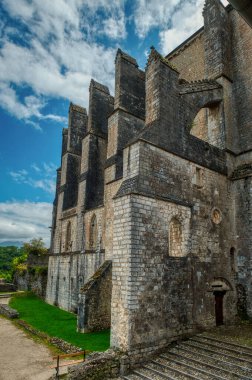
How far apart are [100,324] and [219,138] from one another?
374 inches

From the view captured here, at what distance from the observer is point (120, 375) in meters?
7.20

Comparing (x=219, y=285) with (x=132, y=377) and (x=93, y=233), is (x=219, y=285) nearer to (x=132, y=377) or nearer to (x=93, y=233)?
(x=132, y=377)

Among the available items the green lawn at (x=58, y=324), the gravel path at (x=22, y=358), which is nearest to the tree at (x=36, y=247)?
the green lawn at (x=58, y=324)

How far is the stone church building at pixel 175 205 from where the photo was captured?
8.00 m

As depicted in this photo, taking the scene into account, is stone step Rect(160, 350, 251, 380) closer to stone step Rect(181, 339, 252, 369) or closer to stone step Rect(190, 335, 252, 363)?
stone step Rect(181, 339, 252, 369)

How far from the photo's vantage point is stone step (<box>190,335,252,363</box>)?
283 inches

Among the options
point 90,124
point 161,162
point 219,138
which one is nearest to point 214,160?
point 219,138

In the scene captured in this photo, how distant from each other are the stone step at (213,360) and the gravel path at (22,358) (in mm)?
3690

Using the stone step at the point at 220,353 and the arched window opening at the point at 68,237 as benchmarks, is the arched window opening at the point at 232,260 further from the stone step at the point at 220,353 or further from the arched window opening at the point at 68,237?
the arched window opening at the point at 68,237

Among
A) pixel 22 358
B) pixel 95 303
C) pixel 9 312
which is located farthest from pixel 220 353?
pixel 9 312

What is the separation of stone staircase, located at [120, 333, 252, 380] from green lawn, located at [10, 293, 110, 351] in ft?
7.45

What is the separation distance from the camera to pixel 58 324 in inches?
510

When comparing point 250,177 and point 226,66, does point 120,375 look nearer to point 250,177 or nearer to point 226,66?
point 250,177

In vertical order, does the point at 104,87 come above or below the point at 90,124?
above
